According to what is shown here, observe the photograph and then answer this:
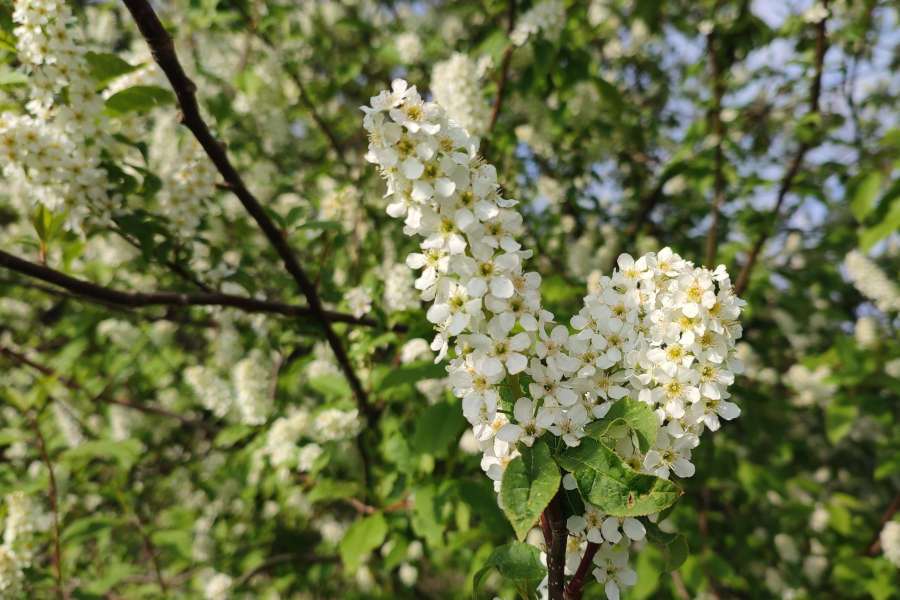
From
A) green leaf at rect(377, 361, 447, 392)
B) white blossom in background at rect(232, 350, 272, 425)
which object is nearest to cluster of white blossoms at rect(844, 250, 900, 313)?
green leaf at rect(377, 361, 447, 392)

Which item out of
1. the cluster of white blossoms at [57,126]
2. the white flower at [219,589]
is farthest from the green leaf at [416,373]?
the white flower at [219,589]

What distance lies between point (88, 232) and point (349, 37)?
16.6 ft

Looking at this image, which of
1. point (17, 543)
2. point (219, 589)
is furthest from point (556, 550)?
point (219, 589)

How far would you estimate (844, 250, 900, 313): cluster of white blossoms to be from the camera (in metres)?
5.81

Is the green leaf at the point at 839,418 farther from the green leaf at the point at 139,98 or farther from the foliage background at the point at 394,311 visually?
the green leaf at the point at 139,98

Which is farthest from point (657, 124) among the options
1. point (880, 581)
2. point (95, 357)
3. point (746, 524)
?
point (95, 357)

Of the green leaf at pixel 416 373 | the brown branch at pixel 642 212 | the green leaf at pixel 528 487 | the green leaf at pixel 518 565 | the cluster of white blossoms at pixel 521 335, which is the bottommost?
the green leaf at pixel 518 565

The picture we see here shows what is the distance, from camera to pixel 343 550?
2.86 metres

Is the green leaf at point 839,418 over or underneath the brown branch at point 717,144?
underneath

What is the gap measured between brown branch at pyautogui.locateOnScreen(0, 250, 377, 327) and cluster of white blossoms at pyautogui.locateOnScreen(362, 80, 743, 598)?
Answer: 117 cm

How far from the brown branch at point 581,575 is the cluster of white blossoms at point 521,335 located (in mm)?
37

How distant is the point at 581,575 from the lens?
1.37 metres

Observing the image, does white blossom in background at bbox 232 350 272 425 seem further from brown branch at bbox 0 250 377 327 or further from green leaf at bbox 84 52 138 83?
green leaf at bbox 84 52 138 83

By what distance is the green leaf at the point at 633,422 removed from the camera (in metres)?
1.27
